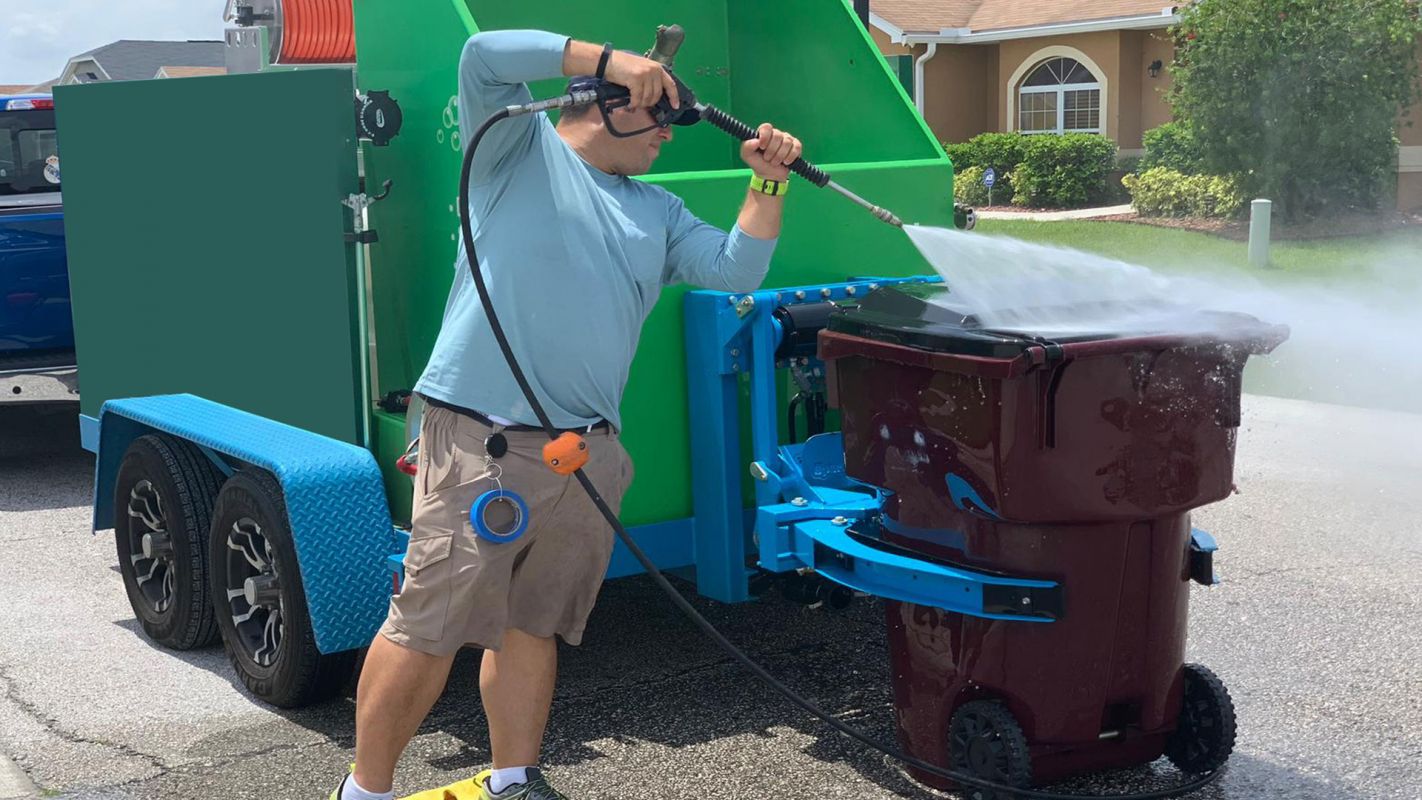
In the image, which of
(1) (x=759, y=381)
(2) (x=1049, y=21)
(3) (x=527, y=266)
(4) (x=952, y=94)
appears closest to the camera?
(3) (x=527, y=266)

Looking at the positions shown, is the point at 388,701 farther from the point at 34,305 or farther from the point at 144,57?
the point at 144,57

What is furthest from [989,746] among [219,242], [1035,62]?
[1035,62]

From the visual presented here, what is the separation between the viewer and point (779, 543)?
397 centimetres

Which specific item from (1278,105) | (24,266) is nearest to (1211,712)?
(24,266)

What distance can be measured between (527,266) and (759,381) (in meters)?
0.93

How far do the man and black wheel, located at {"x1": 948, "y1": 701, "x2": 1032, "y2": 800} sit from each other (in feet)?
2.90

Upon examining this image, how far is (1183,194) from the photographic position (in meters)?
21.3

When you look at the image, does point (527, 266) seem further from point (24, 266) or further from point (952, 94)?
point (952, 94)

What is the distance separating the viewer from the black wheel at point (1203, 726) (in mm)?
3836

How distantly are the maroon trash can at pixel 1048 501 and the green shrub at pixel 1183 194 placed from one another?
57.6 ft

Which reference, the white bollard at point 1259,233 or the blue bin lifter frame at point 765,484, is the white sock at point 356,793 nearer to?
the blue bin lifter frame at point 765,484

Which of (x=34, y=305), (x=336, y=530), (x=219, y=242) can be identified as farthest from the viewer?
(x=34, y=305)

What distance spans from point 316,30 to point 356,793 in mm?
2713

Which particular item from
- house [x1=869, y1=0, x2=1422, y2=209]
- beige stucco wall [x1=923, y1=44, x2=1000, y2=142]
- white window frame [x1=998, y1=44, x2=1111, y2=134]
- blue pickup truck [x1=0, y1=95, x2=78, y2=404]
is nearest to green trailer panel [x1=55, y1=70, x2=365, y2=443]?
blue pickup truck [x1=0, y1=95, x2=78, y2=404]
